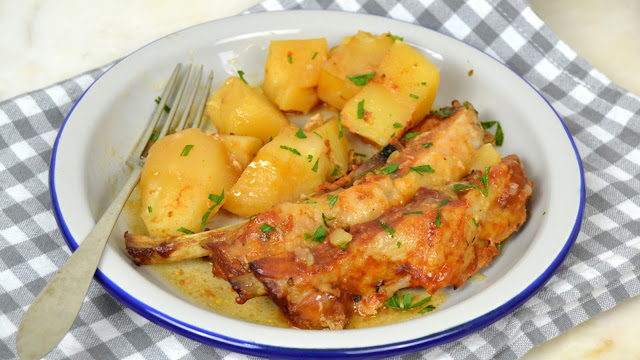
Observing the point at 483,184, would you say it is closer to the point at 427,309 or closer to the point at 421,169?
the point at 421,169

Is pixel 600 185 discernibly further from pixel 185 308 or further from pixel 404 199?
pixel 185 308

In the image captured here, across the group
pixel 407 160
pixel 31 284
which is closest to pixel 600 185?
pixel 407 160

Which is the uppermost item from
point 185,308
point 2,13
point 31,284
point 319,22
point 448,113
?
point 448,113

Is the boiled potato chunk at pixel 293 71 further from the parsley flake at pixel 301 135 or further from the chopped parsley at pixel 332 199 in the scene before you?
the chopped parsley at pixel 332 199

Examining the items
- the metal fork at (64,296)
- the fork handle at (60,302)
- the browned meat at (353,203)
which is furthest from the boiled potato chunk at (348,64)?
the fork handle at (60,302)

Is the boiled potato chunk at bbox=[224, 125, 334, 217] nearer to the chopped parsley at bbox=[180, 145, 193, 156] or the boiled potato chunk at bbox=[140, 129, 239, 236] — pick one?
the boiled potato chunk at bbox=[140, 129, 239, 236]

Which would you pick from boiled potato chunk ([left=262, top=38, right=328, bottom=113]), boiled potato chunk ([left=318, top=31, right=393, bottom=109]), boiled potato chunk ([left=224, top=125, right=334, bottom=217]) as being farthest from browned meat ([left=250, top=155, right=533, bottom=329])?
boiled potato chunk ([left=262, top=38, right=328, bottom=113])
